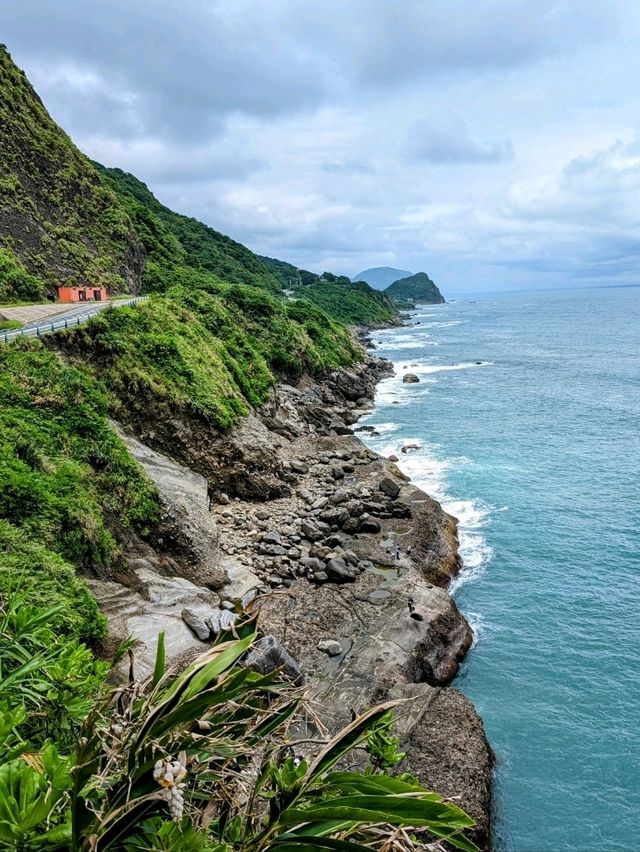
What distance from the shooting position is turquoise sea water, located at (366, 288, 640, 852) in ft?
43.7

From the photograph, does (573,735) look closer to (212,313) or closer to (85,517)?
(85,517)

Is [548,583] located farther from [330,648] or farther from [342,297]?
[342,297]

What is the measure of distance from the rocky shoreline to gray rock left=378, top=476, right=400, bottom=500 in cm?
9

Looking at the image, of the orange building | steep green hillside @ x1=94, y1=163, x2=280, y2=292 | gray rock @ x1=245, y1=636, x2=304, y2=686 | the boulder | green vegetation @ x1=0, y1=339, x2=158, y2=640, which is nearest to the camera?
green vegetation @ x1=0, y1=339, x2=158, y2=640

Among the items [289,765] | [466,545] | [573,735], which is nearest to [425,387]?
[466,545]

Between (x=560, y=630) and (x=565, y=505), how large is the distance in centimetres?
1104

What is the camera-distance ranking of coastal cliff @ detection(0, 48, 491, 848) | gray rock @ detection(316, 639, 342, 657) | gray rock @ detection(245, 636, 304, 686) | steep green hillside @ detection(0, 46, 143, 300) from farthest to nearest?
steep green hillside @ detection(0, 46, 143, 300) → gray rock @ detection(316, 639, 342, 657) → gray rock @ detection(245, 636, 304, 686) → coastal cliff @ detection(0, 48, 491, 848)

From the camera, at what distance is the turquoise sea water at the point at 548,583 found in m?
13.3

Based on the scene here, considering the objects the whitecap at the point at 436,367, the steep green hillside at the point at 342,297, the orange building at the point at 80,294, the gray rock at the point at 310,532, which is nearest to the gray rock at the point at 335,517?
the gray rock at the point at 310,532

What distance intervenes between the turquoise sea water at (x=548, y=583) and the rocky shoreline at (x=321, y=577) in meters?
1.41

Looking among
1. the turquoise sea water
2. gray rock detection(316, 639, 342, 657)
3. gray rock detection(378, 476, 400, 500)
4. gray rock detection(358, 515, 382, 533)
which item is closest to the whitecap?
the turquoise sea water

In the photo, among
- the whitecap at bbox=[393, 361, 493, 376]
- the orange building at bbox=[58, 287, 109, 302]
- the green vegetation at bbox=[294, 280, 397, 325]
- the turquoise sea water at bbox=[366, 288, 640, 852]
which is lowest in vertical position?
the turquoise sea water at bbox=[366, 288, 640, 852]

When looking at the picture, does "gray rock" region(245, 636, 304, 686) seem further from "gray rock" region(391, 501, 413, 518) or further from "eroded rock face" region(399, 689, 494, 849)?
"gray rock" region(391, 501, 413, 518)

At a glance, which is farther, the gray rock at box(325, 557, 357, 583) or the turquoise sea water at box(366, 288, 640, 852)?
the gray rock at box(325, 557, 357, 583)
